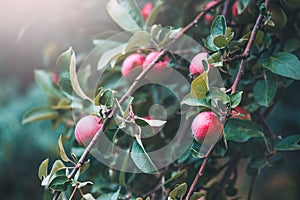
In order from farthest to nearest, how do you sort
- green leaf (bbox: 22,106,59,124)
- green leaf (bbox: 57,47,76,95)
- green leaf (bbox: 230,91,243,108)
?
green leaf (bbox: 22,106,59,124), green leaf (bbox: 57,47,76,95), green leaf (bbox: 230,91,243,108)

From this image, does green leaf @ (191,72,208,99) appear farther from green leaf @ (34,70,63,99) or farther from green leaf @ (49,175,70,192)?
green leaf @ (34,70,63,99)

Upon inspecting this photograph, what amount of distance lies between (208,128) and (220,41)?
10cm

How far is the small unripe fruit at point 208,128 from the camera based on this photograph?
0.61 metres

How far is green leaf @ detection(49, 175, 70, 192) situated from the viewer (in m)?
0.60

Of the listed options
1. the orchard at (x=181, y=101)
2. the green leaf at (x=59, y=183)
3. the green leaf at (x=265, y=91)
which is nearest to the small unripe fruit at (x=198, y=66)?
the orchard at (x=181, y=101)

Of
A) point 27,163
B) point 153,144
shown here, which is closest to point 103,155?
point 153,144

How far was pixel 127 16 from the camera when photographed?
829 millimetres

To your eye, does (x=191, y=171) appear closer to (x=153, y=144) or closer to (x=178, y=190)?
(x=153, y=144)

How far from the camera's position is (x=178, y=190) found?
2.04 ft

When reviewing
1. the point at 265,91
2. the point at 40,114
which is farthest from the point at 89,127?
the point at 40,114

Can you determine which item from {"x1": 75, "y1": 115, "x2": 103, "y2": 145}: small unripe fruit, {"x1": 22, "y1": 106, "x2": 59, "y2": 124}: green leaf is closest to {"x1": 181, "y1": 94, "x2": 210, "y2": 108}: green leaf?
{"x1": 75, "y1": 115, "x2": 103, "y2": 145}: small unripe fruit

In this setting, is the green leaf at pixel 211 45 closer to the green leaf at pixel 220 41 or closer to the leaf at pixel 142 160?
the green leaf at pixel 220 41

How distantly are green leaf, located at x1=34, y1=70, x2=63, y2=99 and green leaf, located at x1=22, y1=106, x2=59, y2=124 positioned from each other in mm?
31

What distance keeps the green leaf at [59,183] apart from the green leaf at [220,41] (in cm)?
24
